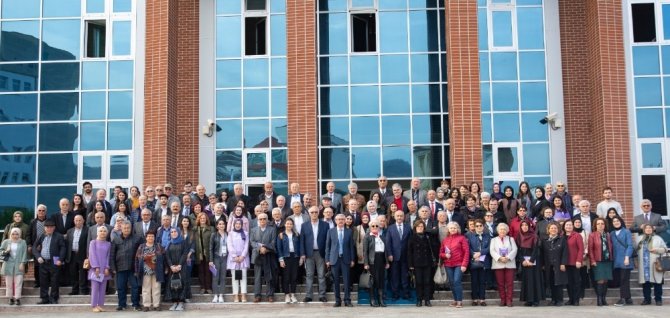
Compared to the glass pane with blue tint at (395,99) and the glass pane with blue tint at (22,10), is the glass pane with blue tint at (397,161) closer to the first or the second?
the glass pane with blue tint at (395,99)

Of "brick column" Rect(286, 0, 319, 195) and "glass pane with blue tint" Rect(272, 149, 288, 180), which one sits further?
"glass pane with blue tint" Rect(272, 149, 288, 180)

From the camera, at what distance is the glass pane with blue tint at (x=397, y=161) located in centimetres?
2062

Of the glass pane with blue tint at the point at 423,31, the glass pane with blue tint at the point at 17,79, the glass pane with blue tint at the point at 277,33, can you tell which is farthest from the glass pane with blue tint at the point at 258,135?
the glass pane with blue tint at the point at 17,79

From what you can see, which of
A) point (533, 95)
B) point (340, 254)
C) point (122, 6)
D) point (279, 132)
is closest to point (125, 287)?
point (340, 254)

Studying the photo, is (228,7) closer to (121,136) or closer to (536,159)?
(121,136)

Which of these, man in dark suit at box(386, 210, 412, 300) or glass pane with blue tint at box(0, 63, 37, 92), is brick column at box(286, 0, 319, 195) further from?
glass pane with blue tint at box(0, 63, 37, 92)

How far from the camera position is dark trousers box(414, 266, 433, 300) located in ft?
49.6

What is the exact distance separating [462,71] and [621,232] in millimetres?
5956

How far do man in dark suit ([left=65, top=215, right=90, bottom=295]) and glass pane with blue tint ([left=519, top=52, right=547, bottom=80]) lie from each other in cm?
1149

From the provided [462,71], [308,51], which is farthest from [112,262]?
[462,71]

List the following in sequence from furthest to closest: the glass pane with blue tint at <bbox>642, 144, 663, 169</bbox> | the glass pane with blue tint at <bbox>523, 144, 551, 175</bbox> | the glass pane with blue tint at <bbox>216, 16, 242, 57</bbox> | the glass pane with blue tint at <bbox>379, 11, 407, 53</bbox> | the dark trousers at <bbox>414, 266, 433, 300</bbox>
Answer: the glass pane with blue tint at <bbox>216, 16, 242, 57</bbox>
the glass pane with blue tint at <bbox>379, 11, 407, 53</bbox>
the glass pane with blue tint at <bbox>523, 144, 551, 175</bbox>
the glass pane with blue tint at <bbox>642, 144, 663, 169</bbox>
the dark trousers at <bbox>414, 266, 433, 300</bbox>

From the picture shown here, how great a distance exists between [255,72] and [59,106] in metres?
5.16

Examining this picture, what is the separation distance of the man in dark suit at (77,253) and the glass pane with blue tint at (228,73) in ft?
21.2

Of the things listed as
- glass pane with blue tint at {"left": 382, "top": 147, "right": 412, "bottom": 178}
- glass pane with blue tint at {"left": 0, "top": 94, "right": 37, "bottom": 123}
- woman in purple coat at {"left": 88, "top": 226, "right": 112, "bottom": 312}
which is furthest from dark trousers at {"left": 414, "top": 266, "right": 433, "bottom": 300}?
glass pane with blue tint at {"left": 0, "top": 94, "right": 37, "bottom": 123}
